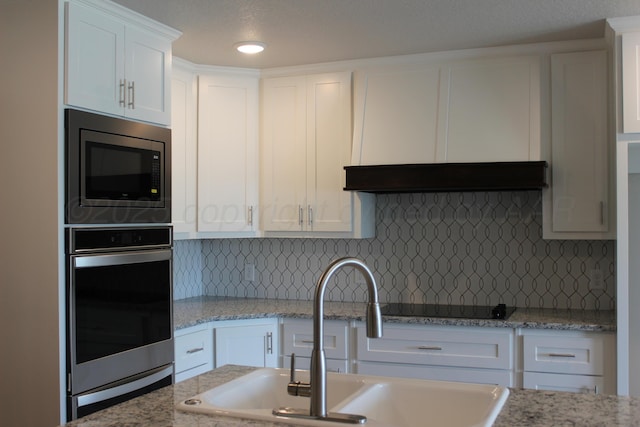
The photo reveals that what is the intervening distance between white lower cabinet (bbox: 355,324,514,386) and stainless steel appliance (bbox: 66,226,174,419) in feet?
3.67

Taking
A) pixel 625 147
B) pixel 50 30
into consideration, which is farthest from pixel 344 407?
pixel 625 147

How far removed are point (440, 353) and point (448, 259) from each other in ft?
2.46

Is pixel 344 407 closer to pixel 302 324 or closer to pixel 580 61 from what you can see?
pixel 302 324

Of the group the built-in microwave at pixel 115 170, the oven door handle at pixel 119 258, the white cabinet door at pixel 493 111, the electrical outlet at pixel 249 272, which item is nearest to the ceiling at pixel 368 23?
the white cabinet door at pixel 493 111

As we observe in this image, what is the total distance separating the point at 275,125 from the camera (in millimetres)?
4199

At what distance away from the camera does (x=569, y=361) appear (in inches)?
131

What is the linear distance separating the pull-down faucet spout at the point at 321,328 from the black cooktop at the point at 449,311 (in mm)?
2061

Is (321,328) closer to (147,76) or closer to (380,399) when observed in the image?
(380,399)

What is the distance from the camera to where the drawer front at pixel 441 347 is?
11.3ft

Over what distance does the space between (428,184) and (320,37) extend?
3.25 feet

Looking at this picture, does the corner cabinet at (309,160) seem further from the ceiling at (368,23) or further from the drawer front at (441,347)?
the drawer front at (441,347)

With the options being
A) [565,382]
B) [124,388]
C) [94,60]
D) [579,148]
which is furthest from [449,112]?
[124,388]

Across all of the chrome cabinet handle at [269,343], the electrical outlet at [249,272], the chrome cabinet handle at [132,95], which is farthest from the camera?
the electrical outlet at [249,272]

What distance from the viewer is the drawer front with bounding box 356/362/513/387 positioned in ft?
11.3
